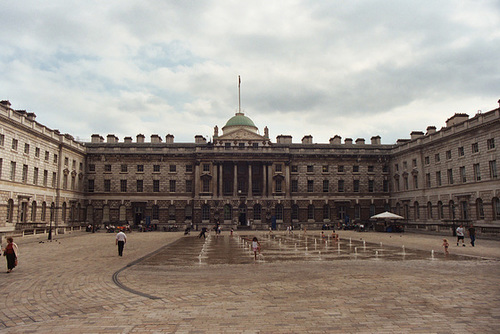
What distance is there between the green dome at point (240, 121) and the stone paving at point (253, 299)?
185 ft

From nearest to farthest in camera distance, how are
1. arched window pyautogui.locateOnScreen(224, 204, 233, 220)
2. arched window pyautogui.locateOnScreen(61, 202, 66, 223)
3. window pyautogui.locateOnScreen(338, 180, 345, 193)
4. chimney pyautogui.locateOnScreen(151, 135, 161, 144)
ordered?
1. arched window pyautogui.locateOnScreen(61, 202, 66, 223)
2. arched window pyautogui.locateOnScreen(224, 204, 233, 220)
3. window pyautogui.locateOnScreen(338, 180, 345, 193)
4. chimney pyautogui.locateOnScreen(151, 135, 161, 144)

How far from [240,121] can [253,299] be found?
206 ft

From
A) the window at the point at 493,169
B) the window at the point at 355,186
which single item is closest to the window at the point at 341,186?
the window at the point at 355,186

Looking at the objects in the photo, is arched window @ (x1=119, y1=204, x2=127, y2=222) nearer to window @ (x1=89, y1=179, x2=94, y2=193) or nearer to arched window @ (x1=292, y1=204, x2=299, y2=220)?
window @ (x1=89, y1=179, x2=94, y2=193)

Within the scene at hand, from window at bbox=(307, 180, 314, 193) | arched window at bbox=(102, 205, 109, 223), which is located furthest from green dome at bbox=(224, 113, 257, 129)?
arched window at bbox=(102, 205, 109, 223)

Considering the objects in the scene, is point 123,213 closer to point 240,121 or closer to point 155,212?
point 155,212

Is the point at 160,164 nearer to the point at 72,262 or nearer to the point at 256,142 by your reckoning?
the point at 256,142

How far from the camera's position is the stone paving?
7.86 meters

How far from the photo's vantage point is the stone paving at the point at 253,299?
25.8 ft

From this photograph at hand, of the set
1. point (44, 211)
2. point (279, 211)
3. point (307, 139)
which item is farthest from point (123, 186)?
point (307, 139)

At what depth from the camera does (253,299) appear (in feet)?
33.1

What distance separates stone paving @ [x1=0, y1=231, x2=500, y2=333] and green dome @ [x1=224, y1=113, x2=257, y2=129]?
56.4 meters

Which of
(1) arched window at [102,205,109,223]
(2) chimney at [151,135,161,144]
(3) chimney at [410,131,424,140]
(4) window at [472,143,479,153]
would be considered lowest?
(1) arched window at [102,205,109,223]

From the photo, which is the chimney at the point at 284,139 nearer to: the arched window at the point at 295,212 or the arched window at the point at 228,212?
the arched window at the point at 295,212
